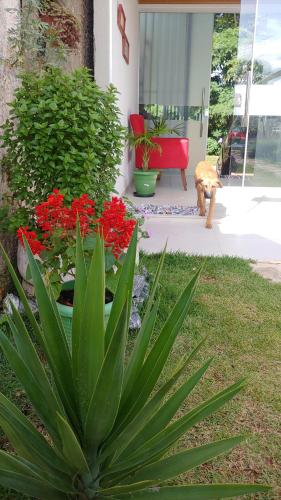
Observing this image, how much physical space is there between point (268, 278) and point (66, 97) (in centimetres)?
174

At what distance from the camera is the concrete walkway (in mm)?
3562

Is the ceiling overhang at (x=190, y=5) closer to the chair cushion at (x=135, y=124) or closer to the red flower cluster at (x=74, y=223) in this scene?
the chair cushion at (x=135, y=124)

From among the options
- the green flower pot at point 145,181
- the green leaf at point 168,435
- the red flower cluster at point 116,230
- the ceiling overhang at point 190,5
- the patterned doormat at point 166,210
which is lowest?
the patterned doormat at point 166,210

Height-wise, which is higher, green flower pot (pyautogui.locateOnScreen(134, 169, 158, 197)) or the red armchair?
the red armchair

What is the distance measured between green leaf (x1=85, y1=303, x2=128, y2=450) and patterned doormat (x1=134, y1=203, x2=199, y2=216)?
3.79 metres

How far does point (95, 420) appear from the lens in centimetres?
83

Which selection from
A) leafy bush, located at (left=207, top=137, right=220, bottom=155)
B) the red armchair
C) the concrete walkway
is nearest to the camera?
the concrete walkway

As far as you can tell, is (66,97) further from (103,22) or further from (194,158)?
(194,158)

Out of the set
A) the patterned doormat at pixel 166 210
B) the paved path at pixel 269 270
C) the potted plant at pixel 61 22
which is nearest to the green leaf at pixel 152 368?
the paved path at pixel 269 270

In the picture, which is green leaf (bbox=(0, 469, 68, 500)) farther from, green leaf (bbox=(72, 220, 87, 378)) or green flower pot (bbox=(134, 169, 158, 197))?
green flower pot (bbox=(134, 169, 158, 197))

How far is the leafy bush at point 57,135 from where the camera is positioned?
206cm

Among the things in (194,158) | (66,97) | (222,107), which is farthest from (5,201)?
(222,107)

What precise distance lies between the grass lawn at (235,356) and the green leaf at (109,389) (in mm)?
591

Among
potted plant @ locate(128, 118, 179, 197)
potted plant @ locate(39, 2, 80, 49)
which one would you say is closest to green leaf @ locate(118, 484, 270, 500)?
potted plant @ locate(39, 2, 80, 49)
